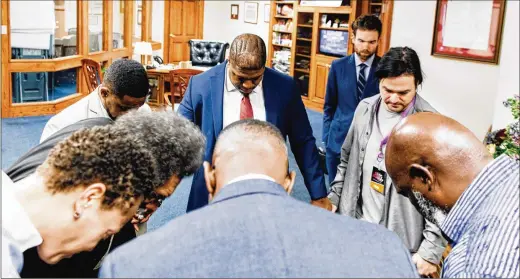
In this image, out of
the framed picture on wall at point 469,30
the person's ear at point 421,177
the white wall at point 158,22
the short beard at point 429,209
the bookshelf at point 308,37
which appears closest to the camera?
the person's ear at point 421,177

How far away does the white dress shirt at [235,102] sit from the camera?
96.0 inches

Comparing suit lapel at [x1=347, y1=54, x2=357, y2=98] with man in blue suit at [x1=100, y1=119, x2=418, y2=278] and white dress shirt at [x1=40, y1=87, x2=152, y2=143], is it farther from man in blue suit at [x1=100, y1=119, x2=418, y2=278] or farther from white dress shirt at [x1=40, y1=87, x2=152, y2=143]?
man in blue suit at [x1=100, y1=119, x2=418, y2=278]

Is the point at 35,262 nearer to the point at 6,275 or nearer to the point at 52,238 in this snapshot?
the point at 52,238

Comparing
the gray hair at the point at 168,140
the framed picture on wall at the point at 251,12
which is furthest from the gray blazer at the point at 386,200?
the framed picture on wall at the point at 251,12

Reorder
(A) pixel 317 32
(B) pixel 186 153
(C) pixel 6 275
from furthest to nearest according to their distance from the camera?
(A) pixel 317 32 → (B) pixel 186 153 → (C) pixel 6 275

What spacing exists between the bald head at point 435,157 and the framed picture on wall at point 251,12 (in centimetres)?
1090

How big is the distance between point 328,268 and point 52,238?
2.16 ft

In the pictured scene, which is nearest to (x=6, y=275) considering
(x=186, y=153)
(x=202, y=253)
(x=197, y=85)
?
(x=202, y=253)

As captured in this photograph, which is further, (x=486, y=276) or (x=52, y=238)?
(x=52, y=238)

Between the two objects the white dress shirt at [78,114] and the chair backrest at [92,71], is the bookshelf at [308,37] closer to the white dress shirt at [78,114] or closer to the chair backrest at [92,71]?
the chair backrest at [92,71]

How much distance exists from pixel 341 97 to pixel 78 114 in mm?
2159

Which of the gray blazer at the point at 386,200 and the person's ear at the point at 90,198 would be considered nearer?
the person's ear at the point at 90,198

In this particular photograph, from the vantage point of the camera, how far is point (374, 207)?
91.0 inches

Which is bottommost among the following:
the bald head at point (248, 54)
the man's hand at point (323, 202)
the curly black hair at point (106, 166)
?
the man's hand at point (323, 202)
